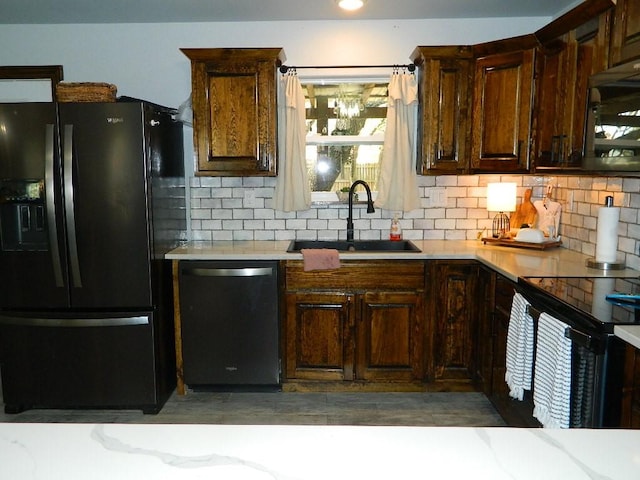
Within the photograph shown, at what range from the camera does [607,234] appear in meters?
2.67

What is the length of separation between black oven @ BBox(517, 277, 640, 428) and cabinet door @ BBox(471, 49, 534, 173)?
132 centimetres

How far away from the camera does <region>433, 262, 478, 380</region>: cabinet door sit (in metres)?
3.20

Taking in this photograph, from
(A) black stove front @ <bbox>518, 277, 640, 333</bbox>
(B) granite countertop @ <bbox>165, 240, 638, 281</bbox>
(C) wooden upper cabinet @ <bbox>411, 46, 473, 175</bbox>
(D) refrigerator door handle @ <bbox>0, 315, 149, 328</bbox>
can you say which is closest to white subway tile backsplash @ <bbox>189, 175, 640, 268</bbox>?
(B) granite countertop @ <bbox>165, 240, 638, 281</bbox>

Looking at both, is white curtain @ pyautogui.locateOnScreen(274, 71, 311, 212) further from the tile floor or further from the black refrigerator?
the tile floor

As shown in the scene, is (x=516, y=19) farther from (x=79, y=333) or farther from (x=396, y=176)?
(x=79, y=333)

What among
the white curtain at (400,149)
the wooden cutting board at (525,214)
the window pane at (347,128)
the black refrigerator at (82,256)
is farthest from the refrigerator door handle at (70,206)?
the wooden cutting board at (525,214)

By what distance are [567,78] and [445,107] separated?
2.60 ft

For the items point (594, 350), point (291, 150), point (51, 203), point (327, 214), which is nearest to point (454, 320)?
point (327, 214)

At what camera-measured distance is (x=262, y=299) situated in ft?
10.5

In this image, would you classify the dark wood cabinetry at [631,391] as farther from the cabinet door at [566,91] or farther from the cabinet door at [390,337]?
the cabinet door at [390,337]

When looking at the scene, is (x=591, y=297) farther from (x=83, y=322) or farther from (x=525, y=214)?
(x=83, y=322)

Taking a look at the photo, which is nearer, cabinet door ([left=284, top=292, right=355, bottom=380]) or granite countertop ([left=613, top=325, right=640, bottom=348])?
granite countertop ([left=613, top=325, right=640, bottom=348])

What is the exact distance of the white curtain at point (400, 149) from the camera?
3.54 meters

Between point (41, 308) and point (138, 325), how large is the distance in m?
0.58
